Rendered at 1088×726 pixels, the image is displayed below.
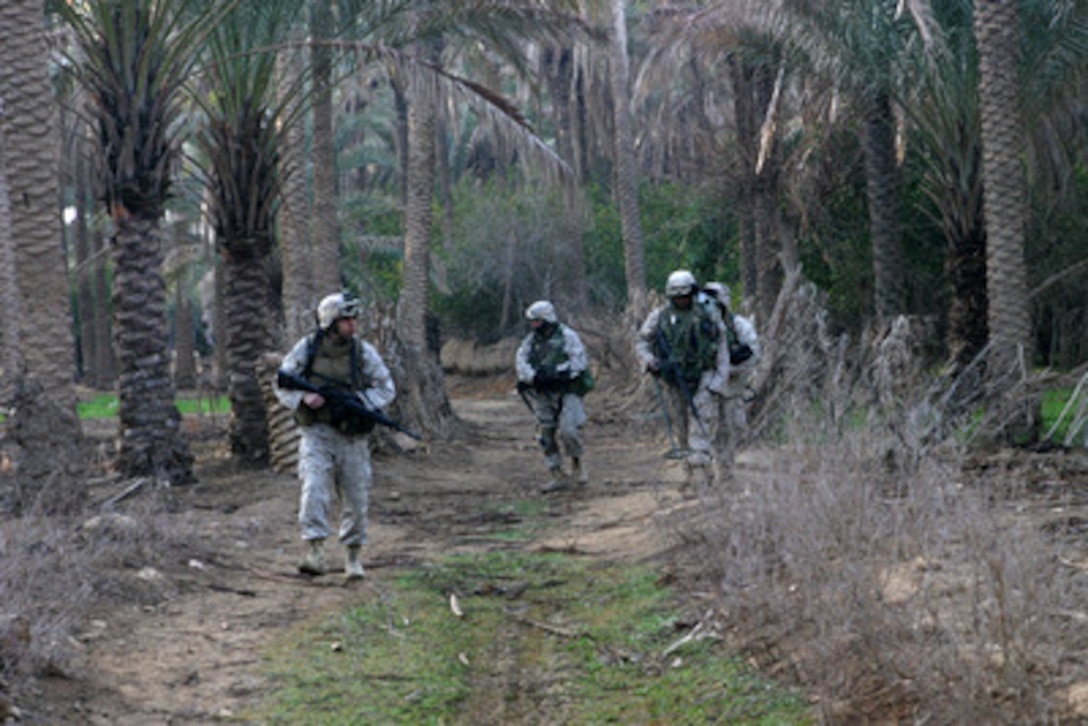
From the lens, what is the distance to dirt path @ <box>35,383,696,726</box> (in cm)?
669

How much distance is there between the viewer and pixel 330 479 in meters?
9.66

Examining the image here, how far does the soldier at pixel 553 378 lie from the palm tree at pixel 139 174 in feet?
11.6

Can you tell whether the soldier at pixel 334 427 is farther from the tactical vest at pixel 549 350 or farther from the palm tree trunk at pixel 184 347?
the palm tree trunk at pixel 184 347

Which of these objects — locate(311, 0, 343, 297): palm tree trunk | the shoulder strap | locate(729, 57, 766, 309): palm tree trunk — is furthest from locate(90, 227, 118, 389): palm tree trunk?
the shoulder strap

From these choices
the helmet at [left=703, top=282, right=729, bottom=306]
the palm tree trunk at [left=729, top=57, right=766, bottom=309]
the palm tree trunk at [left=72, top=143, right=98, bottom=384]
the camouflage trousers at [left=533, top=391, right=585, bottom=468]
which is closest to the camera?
the helmet at [left=703, top=282, right=729, bottom=306]

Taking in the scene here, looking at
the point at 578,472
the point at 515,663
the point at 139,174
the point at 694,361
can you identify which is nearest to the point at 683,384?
the point at 694,361

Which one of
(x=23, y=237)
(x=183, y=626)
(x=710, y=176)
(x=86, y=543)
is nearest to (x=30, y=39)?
(x=23, y=237)

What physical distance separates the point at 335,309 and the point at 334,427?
0.78 m

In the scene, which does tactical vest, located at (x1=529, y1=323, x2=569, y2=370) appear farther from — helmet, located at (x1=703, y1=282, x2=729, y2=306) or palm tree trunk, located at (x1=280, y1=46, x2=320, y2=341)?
palm tree trunk, located at (x1=280, y1=46, x2=320, y2=341)

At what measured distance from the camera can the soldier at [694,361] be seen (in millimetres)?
11789

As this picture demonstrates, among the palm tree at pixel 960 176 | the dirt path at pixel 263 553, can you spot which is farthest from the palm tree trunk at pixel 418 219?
the palm tree at pixel 960 176

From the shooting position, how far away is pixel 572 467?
1500 cm

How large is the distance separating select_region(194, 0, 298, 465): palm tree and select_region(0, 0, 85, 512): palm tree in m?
3.69

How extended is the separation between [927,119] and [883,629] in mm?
11747
